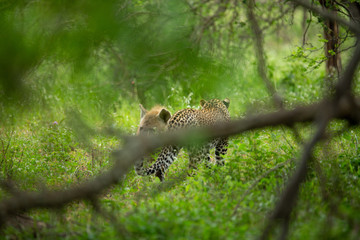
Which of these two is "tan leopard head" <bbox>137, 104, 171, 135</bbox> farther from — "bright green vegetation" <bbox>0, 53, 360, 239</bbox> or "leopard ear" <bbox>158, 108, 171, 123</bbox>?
"bright green vegetation" <bbox>0, 53, 360, 239</bbox>

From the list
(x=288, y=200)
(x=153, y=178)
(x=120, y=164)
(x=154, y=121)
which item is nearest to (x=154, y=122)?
(x=154, y=121)

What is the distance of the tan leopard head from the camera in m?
6.85

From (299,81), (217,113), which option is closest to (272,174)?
(217,113)

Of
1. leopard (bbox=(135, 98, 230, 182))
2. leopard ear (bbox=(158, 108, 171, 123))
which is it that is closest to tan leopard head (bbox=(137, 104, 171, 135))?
leopard ear (bbox=(158, 108, 171, 123))

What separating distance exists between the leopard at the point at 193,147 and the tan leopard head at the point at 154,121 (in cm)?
25

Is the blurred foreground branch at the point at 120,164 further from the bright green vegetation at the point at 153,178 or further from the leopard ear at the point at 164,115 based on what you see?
the leopard ear at the point at 164,115

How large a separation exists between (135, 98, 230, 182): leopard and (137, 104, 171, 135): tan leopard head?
0.25 meters

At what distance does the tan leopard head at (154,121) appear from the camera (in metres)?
6.85

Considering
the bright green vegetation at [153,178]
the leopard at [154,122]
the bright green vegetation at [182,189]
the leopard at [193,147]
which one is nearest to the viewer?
the bright green vegetation at [153,178]

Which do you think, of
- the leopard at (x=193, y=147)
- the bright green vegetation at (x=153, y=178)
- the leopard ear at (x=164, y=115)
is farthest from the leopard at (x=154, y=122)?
the bright green vegetation at (x=153, y=178)

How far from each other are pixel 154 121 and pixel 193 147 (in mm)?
1117

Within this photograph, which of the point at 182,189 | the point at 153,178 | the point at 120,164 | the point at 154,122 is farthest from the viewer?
the point at 154,122

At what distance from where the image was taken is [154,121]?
22.7ft

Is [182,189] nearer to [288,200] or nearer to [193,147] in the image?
[193,147]
